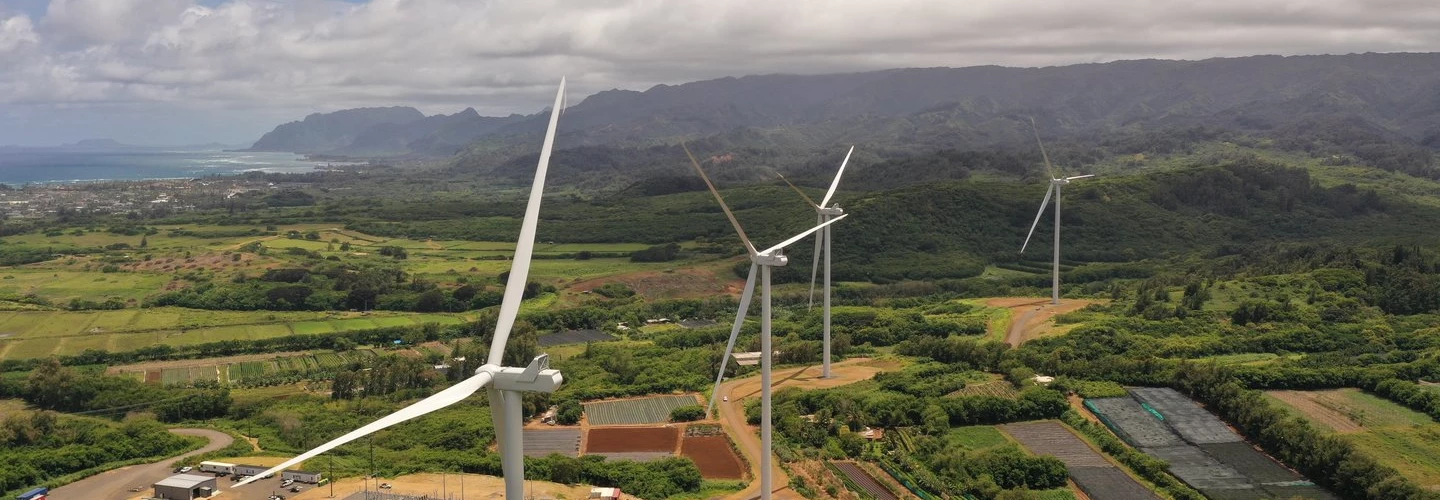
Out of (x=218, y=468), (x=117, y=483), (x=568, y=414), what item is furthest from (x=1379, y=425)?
(x=117, y=483)

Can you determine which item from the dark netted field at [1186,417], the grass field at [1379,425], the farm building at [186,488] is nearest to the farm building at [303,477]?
the farm building at [186,488]

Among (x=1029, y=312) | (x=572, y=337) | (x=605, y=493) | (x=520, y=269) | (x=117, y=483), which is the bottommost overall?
(x=572, y=337)

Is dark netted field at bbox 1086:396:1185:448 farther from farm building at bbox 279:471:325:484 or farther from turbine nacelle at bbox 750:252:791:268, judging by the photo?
farm building at bbox 279:471:325:484

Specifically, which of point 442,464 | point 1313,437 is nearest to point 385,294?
point 442,464

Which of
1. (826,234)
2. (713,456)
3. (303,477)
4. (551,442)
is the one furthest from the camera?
(551,442)

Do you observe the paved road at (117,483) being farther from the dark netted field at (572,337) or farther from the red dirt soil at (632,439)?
the dark netted field at (572,337)

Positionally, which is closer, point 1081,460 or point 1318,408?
point 1081,460

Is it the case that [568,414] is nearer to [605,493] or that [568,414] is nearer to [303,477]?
[605,493]
